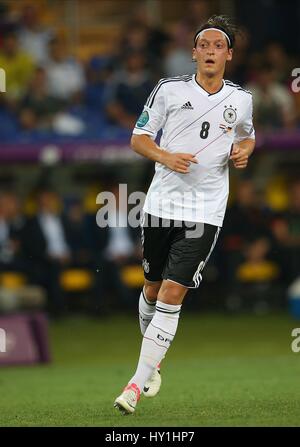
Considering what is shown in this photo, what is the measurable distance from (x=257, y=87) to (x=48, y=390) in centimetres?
903

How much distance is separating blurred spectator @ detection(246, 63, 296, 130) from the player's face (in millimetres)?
9106

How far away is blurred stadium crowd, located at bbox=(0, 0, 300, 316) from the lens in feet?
55.3

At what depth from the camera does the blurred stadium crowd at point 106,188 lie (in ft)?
55.3

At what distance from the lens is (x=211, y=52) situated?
7723 millimetres

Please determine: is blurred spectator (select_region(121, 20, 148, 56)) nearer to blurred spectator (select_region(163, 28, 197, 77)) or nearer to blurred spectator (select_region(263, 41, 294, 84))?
blurred spectator (select_region(163, 28, 197, 77))

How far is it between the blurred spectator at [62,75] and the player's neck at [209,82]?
32.2 ft

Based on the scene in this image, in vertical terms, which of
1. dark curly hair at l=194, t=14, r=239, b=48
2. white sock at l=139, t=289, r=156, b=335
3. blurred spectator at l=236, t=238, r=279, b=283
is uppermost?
dark curly hair at l=194, t=14, r=239, b=48

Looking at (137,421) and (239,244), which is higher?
(137,421)

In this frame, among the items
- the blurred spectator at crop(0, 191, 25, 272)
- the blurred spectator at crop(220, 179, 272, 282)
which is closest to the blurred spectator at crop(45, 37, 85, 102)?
the blurred spectator at crop(0, 191, 25, 272)

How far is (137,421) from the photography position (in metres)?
7.20

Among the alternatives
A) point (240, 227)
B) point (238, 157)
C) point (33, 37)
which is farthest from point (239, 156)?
point (33, 37)

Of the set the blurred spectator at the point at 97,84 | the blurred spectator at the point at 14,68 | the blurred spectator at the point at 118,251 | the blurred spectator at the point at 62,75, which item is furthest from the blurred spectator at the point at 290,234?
the blurred spectator at the point at 14,68

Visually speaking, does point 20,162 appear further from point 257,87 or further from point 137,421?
point 137,421
